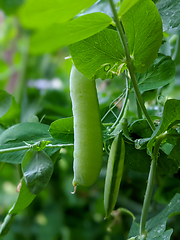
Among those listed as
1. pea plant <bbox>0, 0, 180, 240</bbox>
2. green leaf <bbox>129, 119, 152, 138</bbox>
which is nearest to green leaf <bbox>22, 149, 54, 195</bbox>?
pea plant <bbox>0, 0, 180, 240</bbox>

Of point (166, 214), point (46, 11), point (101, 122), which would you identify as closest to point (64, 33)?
point (46, 11)

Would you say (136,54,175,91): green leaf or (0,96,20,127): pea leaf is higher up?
(136,54,175,91): green leaf

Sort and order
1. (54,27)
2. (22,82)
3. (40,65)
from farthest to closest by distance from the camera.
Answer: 1. (40,65)
2. (22,82)
3. (54,27)

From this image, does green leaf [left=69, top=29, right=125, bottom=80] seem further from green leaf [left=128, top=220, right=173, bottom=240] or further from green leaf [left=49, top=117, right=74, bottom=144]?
green leaf [left=128, top=220, right=173, bottom=240]

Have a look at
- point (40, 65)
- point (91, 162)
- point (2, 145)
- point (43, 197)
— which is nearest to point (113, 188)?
point (91, 162)

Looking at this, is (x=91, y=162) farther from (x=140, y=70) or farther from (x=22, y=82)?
(x=22, y=82)

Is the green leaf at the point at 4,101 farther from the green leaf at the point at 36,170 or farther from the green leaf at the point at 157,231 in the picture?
the green leaf at the point at 157,231

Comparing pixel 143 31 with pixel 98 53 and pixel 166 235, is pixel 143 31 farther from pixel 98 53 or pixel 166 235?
pixel 166 235
